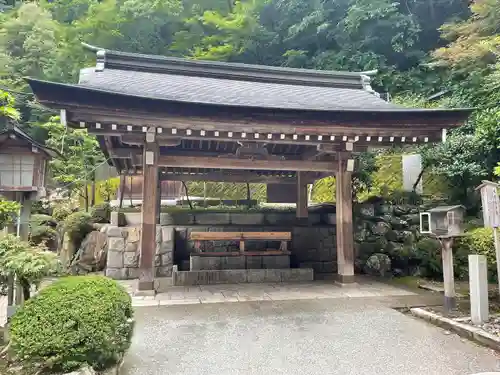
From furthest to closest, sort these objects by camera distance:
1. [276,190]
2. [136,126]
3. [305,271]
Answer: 1. [276,190]
2. [305,271]
3. [136,126]

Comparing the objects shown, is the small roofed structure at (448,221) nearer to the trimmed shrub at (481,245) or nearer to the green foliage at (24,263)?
the trimmed shrub at (481,245)

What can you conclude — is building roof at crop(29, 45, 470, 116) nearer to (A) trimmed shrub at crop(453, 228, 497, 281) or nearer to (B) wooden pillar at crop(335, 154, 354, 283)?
(B) wooden pillar at crop(335, 154, 354, 283)

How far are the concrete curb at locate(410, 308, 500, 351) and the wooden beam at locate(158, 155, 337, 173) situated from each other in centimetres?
327

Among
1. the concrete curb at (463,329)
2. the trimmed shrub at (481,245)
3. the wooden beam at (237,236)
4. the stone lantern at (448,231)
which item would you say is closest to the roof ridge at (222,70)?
the wooden beam at (237,236)

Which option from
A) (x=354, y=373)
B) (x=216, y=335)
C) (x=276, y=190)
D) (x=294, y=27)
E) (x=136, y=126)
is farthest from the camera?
(x=294, y=27)

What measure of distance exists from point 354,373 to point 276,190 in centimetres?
716

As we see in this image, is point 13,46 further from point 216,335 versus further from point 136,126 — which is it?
point 216,335

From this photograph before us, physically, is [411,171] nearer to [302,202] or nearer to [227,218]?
[302,202]

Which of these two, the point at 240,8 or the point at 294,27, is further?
the point at 240,8

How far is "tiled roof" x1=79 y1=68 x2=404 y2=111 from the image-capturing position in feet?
20.4

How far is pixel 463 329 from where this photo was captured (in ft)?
14.1

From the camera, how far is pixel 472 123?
375 inches

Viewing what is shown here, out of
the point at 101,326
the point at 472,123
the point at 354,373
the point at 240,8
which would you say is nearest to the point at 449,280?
the point at 354,373

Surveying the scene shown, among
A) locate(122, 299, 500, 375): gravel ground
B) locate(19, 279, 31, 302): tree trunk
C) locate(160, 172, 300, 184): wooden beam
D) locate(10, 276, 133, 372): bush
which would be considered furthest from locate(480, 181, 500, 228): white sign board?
locate(19, 279, 31, 302): tree trunk
